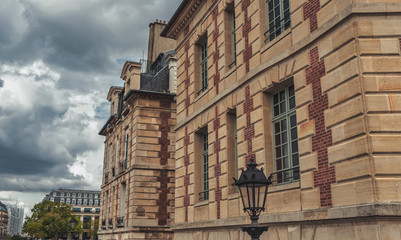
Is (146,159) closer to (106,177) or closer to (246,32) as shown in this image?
(106,177)

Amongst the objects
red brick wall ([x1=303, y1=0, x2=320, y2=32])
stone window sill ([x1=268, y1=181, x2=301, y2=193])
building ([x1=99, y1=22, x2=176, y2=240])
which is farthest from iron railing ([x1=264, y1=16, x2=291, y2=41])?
building ([x1=99, y1=22, x2=176, y2=240])

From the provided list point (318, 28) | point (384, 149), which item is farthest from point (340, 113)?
point (318, 28)

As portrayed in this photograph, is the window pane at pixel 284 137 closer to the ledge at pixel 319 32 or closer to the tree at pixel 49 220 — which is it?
the ledge at pixel 319 32

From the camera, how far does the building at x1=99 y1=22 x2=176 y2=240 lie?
23.2 m

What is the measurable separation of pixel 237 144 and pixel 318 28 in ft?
13.8

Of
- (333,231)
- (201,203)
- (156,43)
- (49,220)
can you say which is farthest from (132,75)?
(49,220)

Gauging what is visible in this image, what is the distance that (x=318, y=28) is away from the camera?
8.95m

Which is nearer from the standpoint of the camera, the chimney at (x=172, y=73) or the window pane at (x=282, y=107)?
the window pane at (x=282, y=107)

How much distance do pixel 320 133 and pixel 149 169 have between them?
1615cm

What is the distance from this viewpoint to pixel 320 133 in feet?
28.3

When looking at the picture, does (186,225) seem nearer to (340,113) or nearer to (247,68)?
(247,68)

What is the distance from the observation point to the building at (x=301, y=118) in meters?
7.39

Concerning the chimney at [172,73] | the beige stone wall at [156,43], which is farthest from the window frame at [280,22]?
the beige stone wall at [156,43]

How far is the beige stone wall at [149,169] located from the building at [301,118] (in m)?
8.36
